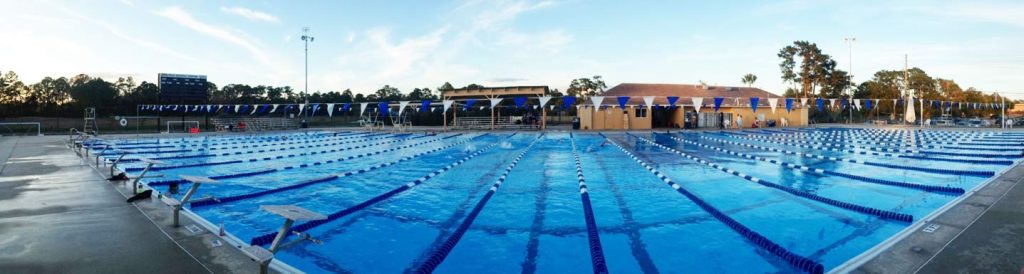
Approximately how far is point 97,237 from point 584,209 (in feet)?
15.6

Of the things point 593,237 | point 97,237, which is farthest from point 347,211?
point 593,237

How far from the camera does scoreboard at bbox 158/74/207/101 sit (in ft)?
89.9

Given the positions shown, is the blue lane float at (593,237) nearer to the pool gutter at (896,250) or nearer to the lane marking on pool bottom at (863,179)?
the pool gutter at (896,250)

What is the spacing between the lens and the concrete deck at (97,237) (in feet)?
10.6

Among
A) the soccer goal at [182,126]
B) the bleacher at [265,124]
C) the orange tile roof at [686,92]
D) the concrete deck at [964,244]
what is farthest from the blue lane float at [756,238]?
the bleacher at [265,124]

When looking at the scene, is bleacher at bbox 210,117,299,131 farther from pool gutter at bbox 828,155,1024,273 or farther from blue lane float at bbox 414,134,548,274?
pool gutter at bbox 828,155,1024,273

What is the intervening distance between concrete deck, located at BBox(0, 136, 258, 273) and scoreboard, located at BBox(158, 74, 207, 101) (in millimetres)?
24413

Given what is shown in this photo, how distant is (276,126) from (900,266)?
35354 millimetres

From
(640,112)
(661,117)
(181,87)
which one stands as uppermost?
(181,87)

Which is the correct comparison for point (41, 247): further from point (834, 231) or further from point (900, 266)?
point (834, 231)

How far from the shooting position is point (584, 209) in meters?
6.16

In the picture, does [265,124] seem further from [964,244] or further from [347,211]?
[964,244]

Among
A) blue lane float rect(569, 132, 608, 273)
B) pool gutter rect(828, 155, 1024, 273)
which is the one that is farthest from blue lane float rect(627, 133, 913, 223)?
blue lane float rect(569, 132, 608, 273)

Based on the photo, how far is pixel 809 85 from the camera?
44156 mm
